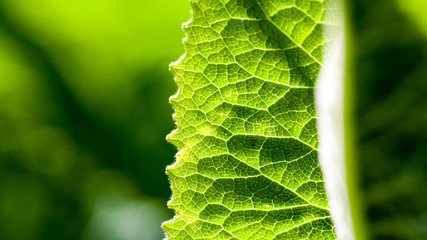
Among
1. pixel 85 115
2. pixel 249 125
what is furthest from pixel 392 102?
pixel 85 115

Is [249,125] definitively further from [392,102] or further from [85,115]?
[85,115]

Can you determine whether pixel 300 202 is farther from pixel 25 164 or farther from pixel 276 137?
pixel 25 164

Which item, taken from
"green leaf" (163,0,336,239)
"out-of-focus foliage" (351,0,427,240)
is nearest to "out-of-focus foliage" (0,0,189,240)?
"green leaf" (163,0,336,239)

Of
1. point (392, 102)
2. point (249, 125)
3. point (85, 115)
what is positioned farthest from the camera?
point (85, 115)

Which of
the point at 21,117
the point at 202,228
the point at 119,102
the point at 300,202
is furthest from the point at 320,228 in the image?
the point at 21,117

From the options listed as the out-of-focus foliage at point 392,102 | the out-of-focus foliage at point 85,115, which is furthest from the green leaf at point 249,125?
the out-of-focus foliage at point 85,115

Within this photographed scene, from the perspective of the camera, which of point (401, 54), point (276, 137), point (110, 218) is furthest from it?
point (110, 218)
